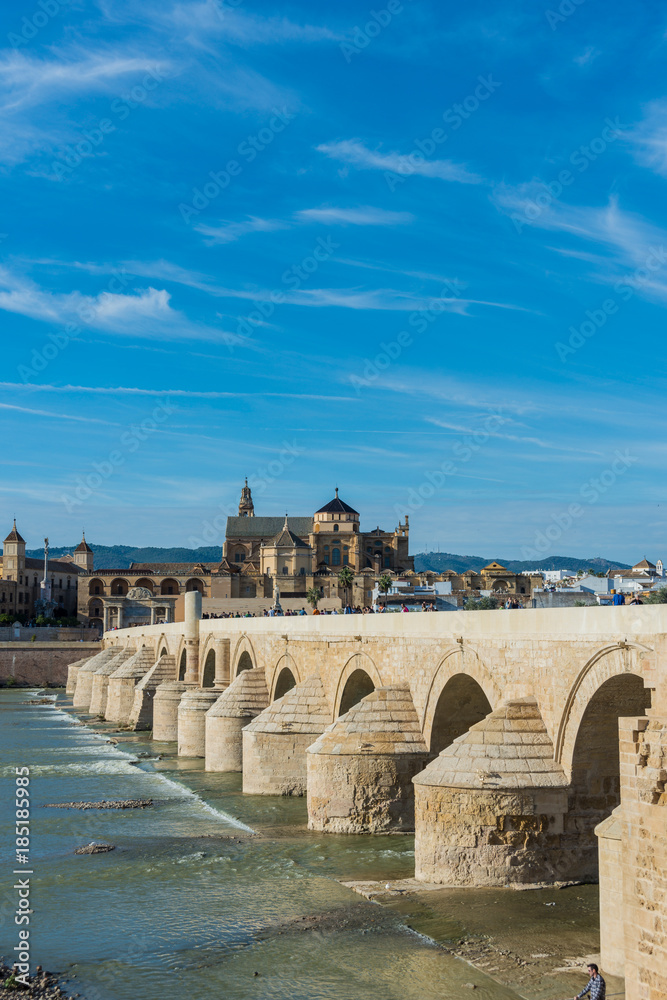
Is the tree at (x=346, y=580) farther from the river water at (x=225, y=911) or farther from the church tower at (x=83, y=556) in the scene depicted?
Result: the river water at (x=225, y=911)

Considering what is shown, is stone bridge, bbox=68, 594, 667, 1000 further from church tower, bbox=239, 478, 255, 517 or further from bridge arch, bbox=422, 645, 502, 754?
church tower, bbox=239, 478, 255, 517

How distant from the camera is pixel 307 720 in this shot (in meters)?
21.7

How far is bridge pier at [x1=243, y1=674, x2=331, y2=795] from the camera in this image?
2145cm

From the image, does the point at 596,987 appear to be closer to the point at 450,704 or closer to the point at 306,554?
the point at 450,704

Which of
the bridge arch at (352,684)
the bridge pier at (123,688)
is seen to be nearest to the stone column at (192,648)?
the bridge pier at (123,688)

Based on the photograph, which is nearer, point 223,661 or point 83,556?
point 223,661

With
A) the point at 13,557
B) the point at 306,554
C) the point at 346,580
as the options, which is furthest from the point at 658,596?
the point at 13,557

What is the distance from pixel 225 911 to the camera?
13.2 m

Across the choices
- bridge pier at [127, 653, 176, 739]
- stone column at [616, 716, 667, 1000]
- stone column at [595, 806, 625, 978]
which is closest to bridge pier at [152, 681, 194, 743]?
bridge pier at [127, 653, 176, 739]

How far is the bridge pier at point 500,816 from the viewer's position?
1312 cm

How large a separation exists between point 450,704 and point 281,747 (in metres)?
5.59

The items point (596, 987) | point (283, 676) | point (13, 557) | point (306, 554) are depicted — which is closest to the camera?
point (596, 987)

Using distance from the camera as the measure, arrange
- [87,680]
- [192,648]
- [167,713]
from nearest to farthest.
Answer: [167,713], [192,648], [87,680]

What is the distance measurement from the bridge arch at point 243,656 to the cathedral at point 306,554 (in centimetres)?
7643
